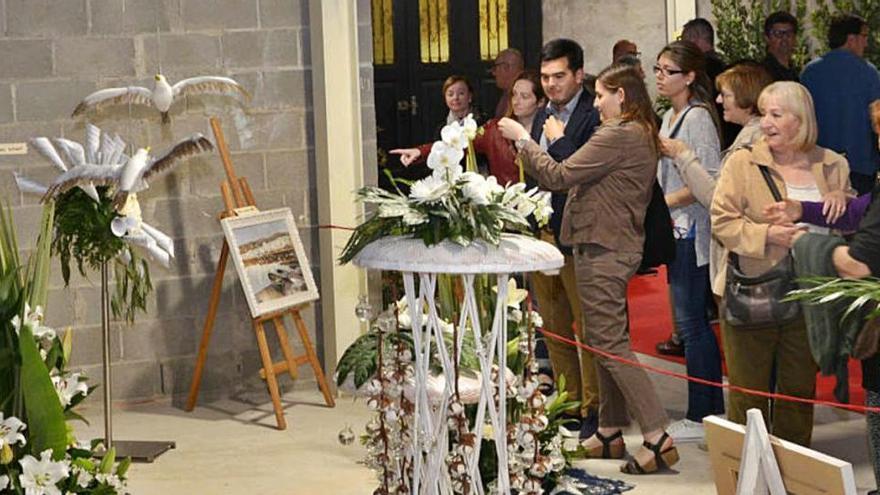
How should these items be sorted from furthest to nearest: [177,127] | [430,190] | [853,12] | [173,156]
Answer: [853,12] < [177,127] < [173,156] < [430,190]

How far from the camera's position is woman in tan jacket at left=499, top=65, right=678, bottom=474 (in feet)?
22.7

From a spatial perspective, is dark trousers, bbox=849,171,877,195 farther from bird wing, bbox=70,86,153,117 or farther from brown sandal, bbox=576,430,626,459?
bird wing, bbox=70,86,153,117

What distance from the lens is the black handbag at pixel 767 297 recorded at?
6414 millimetres

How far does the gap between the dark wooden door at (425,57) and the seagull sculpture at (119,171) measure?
6.30m

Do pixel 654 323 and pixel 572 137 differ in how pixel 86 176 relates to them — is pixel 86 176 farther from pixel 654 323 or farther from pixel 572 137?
pixel 654 323

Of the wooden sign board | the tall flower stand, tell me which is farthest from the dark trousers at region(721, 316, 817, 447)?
the tall flower stand

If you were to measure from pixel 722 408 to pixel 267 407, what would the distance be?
2.31m

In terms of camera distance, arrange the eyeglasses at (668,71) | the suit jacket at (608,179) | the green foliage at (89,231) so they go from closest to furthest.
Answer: the suit jacket at (608,179), the green foliage at (89,231), the eyeglasses at (668,71)

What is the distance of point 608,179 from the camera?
6.98m

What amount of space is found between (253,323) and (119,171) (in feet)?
5.39

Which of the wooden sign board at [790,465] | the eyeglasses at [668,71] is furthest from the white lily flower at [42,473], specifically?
the eyeglasses at [668,71]

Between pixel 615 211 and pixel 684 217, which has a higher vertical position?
pixel 615 211

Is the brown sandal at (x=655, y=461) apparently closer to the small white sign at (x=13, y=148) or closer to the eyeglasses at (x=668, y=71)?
the eyeglasses at (x=668, y=71)

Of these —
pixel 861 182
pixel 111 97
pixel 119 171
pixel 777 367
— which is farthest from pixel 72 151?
pixel 861 182
